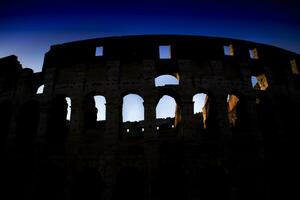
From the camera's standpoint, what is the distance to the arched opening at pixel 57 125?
11.6 metres

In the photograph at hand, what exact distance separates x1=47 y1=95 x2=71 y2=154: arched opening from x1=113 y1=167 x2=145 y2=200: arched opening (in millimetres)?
3088

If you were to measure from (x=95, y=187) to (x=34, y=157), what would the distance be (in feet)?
10.3

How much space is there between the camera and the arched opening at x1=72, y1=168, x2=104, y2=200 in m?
10.8

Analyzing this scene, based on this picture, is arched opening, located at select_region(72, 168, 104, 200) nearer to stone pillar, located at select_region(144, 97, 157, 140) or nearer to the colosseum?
the colosseum

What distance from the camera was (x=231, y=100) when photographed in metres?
14.4

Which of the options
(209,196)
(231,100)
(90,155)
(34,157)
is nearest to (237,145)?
(209,196)

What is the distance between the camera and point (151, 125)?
1123 cm

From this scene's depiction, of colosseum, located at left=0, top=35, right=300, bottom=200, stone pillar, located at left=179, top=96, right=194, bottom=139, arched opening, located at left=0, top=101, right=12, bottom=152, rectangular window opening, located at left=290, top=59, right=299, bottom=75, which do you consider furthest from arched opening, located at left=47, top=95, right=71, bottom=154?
rectangular window opening, located at left=290, top=59, right=299, bottom=75

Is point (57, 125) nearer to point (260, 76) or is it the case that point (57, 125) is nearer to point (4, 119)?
point (4, 119)

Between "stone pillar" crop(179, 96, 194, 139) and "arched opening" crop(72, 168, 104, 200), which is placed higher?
"stone pillar" crop(179, 96, 194, 139)

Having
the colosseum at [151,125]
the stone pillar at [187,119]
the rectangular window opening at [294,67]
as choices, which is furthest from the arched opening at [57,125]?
the rectangular window opening at [294,67]

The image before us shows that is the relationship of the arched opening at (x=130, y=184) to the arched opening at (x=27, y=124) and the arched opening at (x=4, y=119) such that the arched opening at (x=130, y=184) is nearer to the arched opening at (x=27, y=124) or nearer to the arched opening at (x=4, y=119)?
the arched opening at (x=27, y=124)

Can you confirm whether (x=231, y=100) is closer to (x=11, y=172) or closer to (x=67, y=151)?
(x=67, y=151)

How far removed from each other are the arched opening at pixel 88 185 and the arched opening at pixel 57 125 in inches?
62.2
